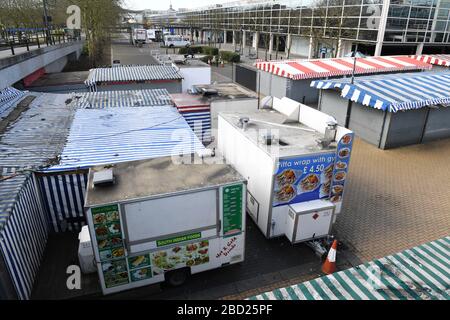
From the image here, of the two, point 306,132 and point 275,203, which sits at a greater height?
point 306,132

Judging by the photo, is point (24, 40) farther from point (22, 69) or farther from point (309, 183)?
point (309, 183)

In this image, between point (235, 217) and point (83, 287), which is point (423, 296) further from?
point (83, 287)

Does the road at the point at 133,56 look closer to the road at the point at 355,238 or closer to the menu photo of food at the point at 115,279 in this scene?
the road at the point at 355,238

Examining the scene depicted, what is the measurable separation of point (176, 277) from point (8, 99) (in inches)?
481

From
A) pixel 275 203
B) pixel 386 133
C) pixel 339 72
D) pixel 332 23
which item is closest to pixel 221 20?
pixel 332 23

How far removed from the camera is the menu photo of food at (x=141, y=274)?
6.83m

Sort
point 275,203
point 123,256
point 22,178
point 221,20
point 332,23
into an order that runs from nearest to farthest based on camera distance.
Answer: point 123,256 → point 22,178 → point 275,203 → point 332,23 → point 221,20

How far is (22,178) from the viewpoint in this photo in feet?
25.4

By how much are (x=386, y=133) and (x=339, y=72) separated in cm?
958

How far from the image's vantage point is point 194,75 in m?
21.4

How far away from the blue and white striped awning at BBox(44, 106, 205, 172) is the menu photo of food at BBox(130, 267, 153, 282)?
308 cm

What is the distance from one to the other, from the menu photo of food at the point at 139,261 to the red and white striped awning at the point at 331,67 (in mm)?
18969

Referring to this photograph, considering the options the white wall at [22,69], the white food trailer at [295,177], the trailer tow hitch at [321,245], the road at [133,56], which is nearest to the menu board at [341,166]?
the white food trailer at [295,177]

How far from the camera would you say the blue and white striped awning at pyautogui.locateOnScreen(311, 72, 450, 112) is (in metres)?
15.1
